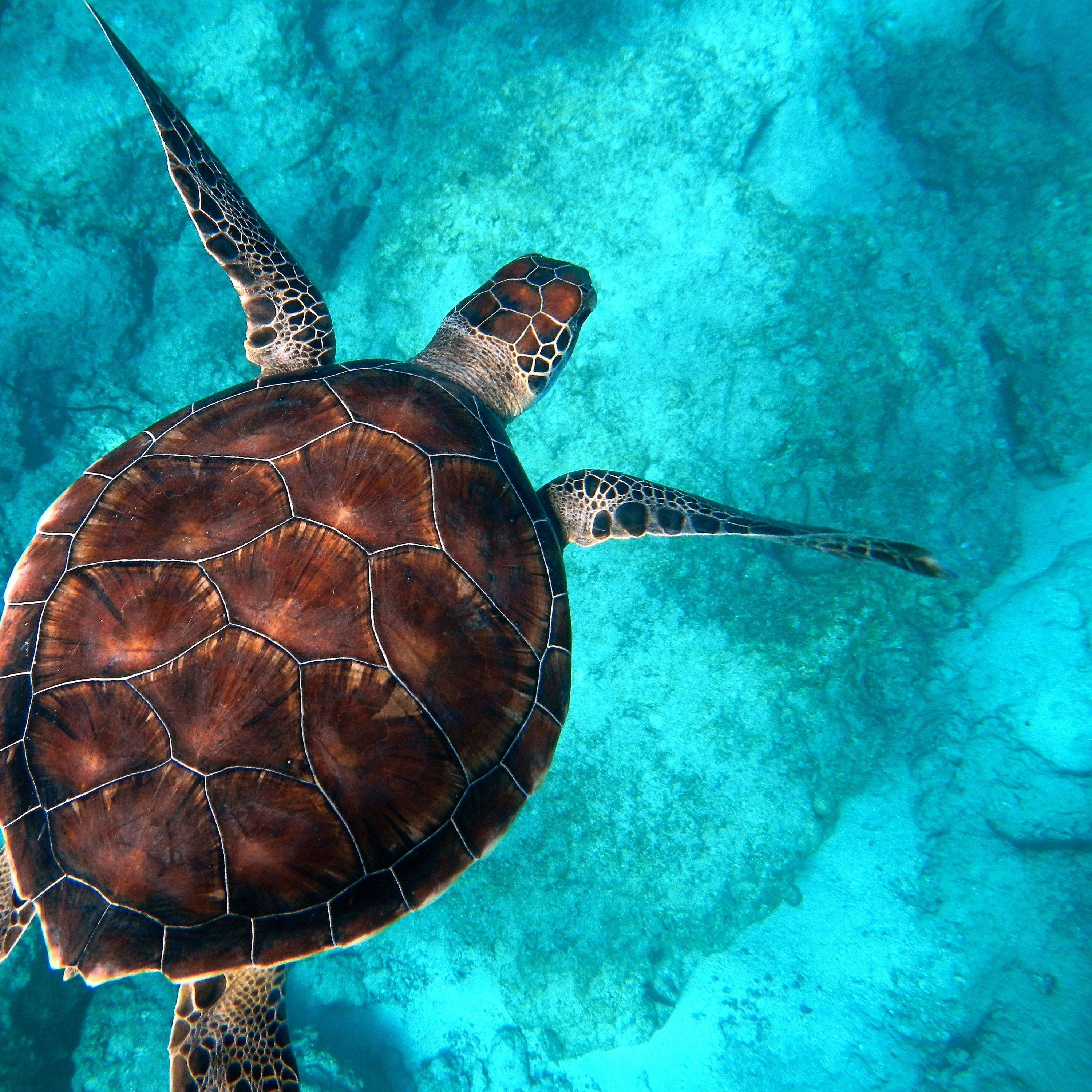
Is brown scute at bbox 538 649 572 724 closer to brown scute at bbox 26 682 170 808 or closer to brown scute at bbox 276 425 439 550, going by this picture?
brown scute at bbox 276 425 439 550

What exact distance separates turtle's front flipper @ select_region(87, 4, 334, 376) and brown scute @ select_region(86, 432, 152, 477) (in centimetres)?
87

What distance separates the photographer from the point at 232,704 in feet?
5.36

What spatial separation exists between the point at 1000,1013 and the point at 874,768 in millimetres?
2352

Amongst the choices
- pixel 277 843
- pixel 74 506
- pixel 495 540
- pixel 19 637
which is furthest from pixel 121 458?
pixel 277 843

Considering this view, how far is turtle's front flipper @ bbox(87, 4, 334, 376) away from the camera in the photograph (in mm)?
2947

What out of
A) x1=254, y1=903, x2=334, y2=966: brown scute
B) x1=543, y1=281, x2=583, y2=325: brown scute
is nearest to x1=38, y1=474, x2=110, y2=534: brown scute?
x1=254, y1=903, x2=334, y2=966: brown scute

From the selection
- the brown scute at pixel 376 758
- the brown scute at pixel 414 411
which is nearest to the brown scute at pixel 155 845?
the brown scute at pixel 376 758

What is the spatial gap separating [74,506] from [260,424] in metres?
0.72

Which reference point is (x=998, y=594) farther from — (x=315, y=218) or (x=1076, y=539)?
(x=315, y=218)

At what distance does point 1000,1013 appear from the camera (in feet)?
17.5

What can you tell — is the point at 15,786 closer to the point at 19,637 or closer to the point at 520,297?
the point at 19,637

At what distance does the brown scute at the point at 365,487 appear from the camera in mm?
1940

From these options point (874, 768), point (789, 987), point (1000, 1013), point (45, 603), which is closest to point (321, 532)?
point (45, 603)

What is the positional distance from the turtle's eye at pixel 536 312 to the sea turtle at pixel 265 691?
3.13 ft
